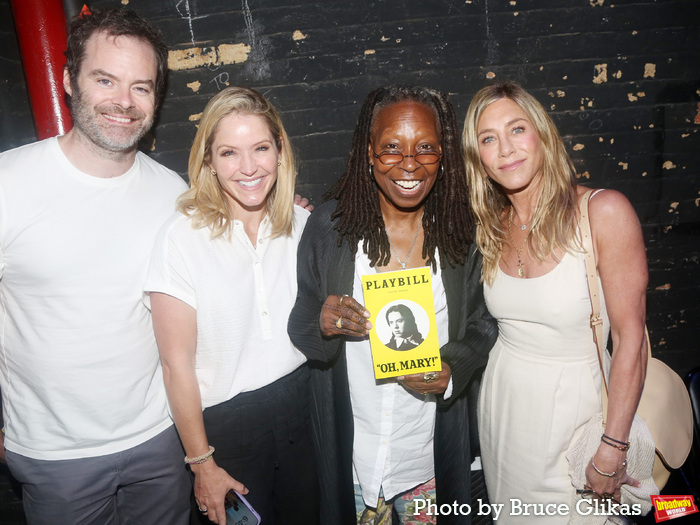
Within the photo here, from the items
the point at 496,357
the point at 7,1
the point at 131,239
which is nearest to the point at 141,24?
the point at 131,239

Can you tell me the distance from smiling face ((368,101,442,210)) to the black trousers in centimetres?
106

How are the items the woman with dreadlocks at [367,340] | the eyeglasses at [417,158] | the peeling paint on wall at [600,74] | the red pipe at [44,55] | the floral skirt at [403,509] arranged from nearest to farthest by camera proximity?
1. the eyeglasses at [417,158]
2. the woman with dreadlocks at [367,340]
3. the floral skirt at [403,509]
4. the red pipe at [44,55]
5. the peeling paint on wall at [600,74]

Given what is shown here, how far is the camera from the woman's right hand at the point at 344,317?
2.06 meters

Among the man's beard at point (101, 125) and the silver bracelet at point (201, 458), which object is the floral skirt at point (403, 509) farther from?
the man's beard at point (101, 125)

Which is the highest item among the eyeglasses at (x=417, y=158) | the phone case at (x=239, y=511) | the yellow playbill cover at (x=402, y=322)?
the eyeglasses at (x=417, y=158)

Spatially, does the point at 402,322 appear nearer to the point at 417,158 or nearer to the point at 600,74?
the point at 417,158

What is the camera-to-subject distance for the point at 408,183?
2139mm

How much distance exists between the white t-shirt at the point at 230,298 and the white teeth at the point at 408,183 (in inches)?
27.3

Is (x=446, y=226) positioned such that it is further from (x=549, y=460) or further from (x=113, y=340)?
(x=113, y=340)

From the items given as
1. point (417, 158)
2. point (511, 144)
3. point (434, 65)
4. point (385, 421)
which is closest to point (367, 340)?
point (385, 421)

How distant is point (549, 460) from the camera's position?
219 centimetres

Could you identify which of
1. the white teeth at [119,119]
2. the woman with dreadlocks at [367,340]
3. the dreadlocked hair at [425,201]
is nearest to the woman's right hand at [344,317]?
the woman with dreadlocks at [367,340]

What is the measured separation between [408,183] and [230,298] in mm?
974

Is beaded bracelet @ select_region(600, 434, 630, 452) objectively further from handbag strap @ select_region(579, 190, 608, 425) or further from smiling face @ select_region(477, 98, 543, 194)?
smiling face @ select_region(477, 98, 543, 194)
